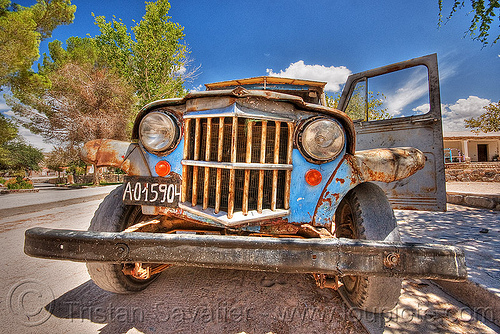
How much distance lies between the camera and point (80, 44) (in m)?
19.9

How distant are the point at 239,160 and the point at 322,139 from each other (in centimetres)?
59

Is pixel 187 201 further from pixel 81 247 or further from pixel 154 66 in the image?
pixel 154 66

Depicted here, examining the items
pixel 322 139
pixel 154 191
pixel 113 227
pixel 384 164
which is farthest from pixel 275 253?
pixel 113 227

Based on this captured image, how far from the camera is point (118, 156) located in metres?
1.75

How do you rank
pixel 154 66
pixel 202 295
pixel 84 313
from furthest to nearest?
pixel 154 66 → pixel 202 295 → pixel 84 313

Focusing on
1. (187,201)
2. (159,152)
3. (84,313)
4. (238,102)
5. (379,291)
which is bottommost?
(84,313)

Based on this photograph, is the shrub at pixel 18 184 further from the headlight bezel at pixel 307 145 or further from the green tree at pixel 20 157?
the headlight bezel at pixel 307 145

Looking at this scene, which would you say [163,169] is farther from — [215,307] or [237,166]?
[215,307]

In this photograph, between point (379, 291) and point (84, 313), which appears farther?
point (84, 313)

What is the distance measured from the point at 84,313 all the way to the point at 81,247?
3.00ft

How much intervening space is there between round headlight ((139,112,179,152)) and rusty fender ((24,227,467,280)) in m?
0.65

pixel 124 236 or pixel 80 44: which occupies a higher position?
pixel 80 44

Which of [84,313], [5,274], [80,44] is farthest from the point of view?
[80,44]

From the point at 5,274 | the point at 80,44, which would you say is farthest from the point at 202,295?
the point at 80,44
